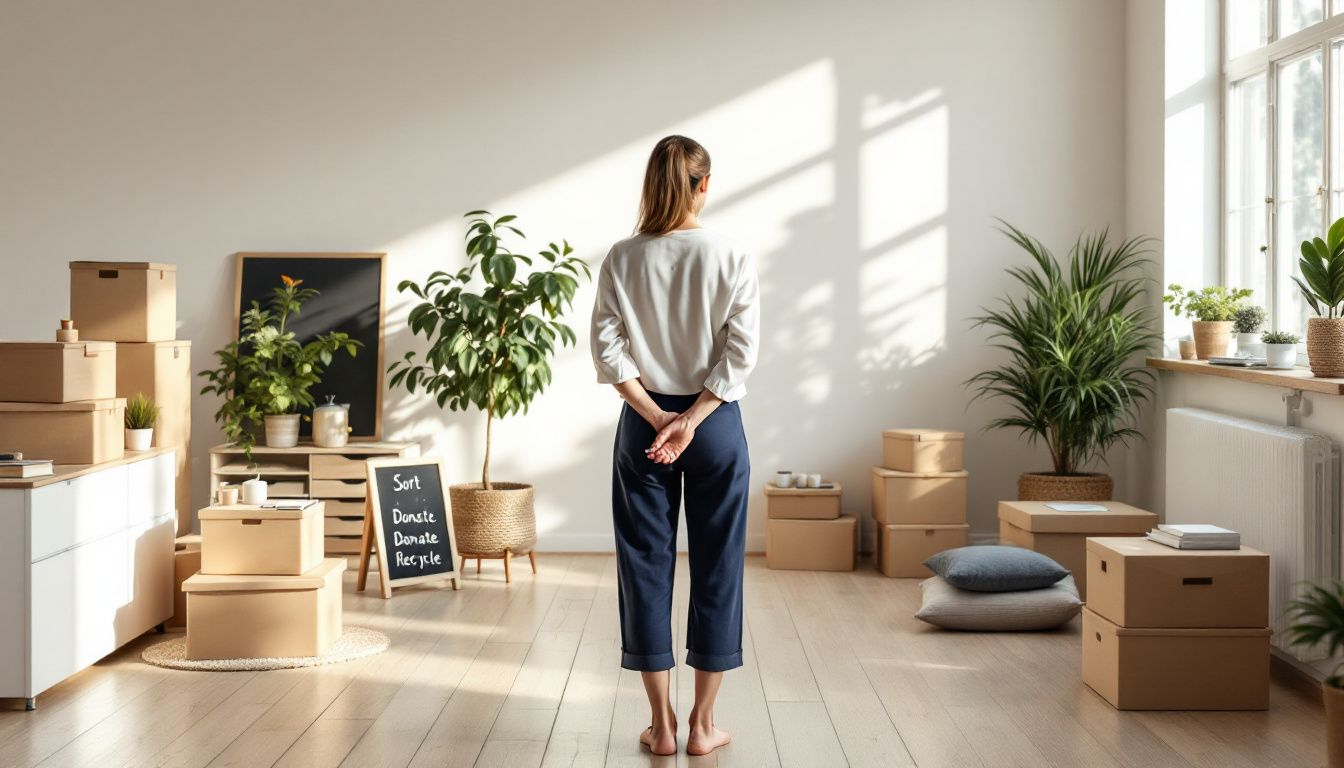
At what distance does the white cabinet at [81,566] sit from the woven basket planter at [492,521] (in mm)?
1354

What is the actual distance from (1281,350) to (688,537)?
8.22 feet

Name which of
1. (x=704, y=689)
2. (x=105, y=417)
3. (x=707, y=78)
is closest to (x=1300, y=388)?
(x=704, y=689)

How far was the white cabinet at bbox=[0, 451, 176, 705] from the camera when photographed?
3381 millimetres

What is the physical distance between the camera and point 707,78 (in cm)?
600

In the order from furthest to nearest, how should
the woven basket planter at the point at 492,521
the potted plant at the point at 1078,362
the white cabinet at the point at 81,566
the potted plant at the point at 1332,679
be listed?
the potted plant at the point at 1078,362 → the woven basket planter at the point at 492,521 → the white cabinet at the point at 81,566 → the potted plant at the point at 1332,679

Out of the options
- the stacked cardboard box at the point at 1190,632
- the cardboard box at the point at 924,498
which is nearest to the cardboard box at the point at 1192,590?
the stacked cardboard box at the point at 1190,632

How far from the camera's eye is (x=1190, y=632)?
3.42 metres

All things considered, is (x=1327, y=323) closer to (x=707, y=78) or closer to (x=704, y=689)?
(x=704, y=689)

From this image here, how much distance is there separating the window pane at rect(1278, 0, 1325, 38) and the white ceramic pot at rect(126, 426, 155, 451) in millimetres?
4572

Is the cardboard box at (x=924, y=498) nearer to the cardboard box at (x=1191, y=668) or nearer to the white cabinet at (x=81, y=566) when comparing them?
the cardboard box at (x=1191, y=668)

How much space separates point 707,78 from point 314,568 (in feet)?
10.4

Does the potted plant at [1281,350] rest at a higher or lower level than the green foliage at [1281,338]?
lower

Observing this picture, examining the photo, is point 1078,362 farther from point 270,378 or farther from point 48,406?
point 48,406

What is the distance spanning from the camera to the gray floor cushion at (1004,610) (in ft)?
14.4
